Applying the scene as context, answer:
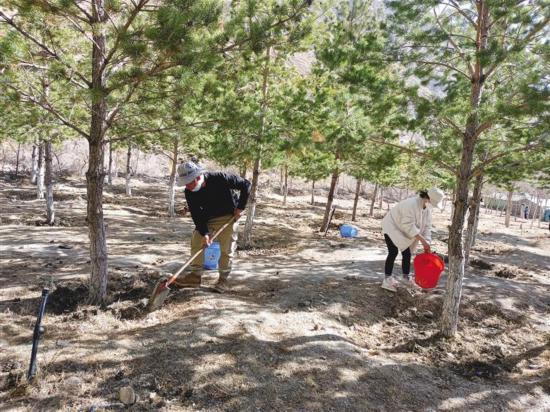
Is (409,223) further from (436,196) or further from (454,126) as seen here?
(454,126)

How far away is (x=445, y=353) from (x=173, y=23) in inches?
193

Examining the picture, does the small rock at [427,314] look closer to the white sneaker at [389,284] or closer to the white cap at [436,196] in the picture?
the white sneaker at [389,284]

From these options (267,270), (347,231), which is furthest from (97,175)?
(347,231)

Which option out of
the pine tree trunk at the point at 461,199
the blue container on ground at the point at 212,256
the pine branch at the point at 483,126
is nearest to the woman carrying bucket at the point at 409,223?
the pine tree trunk at the point at 461,199

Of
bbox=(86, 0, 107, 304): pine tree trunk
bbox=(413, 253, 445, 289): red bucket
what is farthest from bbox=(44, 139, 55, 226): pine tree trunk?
bbox=(413, 253, 445, 289): red bucket

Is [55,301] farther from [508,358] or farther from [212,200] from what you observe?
[508,358]

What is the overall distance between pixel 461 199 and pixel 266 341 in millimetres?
3039

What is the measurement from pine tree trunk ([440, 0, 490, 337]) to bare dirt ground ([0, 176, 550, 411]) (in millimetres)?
481

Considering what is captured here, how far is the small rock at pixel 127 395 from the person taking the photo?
296cm

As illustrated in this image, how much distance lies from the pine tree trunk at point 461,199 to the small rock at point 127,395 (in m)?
3.97

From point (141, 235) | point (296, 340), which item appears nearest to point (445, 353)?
point (296, 340)

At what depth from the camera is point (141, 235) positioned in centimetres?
1084

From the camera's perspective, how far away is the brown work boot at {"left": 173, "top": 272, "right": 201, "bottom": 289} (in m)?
5.63

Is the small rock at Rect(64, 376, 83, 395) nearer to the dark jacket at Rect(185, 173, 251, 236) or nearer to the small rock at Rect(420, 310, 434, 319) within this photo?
the dark jacket at Rect(185, 173, 251, 236)
